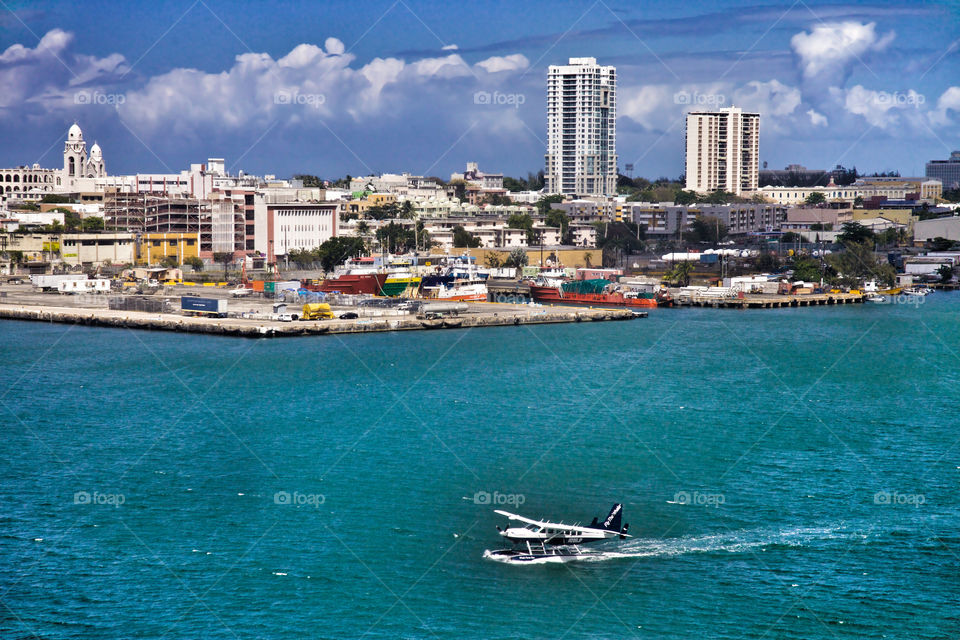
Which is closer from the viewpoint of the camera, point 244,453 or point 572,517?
point 572,517

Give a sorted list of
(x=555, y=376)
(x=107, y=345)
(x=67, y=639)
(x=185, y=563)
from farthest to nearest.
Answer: (x=107, y=345), (x=555, y=376), (x=185, y=563), (x=67, y=639)

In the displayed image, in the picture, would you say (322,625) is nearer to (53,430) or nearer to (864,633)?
(864,633)

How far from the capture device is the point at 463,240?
35.5 m

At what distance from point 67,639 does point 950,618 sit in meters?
4.92

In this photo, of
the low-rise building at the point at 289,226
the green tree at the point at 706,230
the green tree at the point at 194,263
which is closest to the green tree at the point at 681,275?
the low-rise building at the point at 289,226

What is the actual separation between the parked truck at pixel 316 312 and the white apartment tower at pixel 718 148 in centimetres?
4495

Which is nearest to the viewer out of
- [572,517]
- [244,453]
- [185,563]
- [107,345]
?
[185,563]

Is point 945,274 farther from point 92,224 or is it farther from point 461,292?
point 92,224

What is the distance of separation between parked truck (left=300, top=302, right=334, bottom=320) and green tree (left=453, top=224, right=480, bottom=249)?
1581 cm

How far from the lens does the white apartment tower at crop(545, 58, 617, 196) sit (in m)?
59.6

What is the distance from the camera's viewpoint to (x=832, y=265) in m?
29.5

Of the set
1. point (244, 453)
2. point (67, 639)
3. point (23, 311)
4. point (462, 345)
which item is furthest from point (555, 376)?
point (23, 311)

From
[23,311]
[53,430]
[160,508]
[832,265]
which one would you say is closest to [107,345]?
[23,311]

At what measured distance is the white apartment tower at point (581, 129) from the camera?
59594 mm
